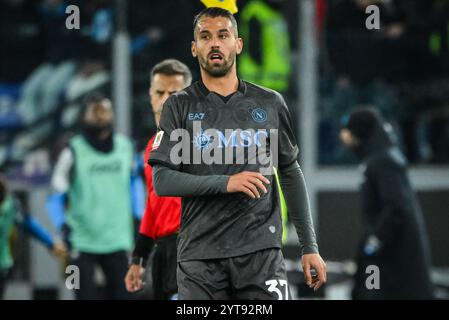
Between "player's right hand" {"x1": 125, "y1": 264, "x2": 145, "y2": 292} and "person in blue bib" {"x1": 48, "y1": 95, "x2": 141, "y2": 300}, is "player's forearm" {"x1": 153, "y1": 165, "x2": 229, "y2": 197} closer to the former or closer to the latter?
"player's right hand" {"x1": 125, "y1": 264, "x2": 145, "y2": 292}

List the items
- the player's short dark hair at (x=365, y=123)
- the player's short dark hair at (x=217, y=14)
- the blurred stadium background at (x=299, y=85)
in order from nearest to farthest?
the player's short dark hair at (x=217, y=14)
the player's short dark hair at (x=365, y=123)
the blurred stadium background at (x=299, y=85)

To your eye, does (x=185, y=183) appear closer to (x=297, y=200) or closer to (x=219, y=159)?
(x=219, y=159)

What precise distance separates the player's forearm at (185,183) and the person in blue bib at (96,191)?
303cm

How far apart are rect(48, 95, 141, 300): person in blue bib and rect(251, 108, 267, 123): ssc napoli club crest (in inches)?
119

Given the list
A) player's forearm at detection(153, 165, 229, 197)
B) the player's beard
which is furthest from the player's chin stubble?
Answer: player's forearm at detection(153, 165, 229, 197)

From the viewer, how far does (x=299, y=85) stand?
34.1 ft

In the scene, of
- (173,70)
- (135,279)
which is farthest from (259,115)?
(135,279)

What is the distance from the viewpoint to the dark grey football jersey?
4.02m

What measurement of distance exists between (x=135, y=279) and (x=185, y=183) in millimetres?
1407

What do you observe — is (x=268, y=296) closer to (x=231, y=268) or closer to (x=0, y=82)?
(x=231, y=268)

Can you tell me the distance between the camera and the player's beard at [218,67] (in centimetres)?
408

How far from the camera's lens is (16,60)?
10.1m

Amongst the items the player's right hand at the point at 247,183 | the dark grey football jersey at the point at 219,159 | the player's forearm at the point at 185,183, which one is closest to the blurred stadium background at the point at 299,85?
the dark grey football jersey at the point at 219,159

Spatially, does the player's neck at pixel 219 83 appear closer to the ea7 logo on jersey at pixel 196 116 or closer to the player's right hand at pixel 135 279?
the ea7 logo on jersey at pixel 196 116
